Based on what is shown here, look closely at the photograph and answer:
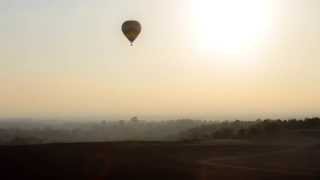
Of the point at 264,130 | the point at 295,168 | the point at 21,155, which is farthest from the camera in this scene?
the point at 264,130

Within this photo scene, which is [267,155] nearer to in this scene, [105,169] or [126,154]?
[126,154]

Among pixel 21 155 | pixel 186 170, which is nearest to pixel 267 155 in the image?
pixel 186 170

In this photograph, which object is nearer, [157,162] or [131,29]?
[157,162]

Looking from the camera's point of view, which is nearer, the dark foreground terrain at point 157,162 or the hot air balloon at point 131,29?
the dark foreground terrain at point 157,162

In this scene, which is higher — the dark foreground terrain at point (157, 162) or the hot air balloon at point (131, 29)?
the hot air balloon at point (131, 29)

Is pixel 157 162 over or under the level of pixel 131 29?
under
